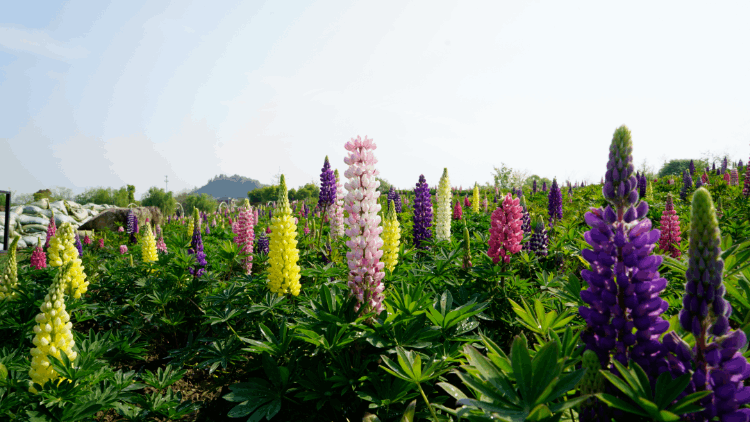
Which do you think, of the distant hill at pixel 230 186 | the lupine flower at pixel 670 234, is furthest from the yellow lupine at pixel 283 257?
the distant hill at pixel 230 186

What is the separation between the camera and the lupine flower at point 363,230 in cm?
259

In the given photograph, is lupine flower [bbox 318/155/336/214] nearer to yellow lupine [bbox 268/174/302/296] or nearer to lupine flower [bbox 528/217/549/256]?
yellow lupine [bbox 268/174/302/296]

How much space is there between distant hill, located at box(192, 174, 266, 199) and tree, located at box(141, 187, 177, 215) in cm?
9990

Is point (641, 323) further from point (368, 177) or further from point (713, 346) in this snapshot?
point (368, 177)

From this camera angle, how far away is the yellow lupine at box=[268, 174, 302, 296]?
3580 mm

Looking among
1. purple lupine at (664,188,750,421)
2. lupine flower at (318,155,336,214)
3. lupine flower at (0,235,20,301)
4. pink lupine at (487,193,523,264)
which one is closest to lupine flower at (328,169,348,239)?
lupine flower at (318,155,336,214)

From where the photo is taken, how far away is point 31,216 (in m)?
19.1

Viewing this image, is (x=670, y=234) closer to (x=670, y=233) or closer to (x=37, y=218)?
(x=670, y=233)

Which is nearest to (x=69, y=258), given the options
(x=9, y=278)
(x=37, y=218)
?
(x=9, y=278)

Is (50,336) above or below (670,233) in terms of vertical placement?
below

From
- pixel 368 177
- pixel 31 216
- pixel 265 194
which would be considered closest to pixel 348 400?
pixel 368 177

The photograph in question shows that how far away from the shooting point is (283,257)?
11.9 feet

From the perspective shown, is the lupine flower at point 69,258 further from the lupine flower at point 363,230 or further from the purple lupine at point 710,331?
the purple lupine at point 710,331

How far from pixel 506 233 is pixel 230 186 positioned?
179351 mm
